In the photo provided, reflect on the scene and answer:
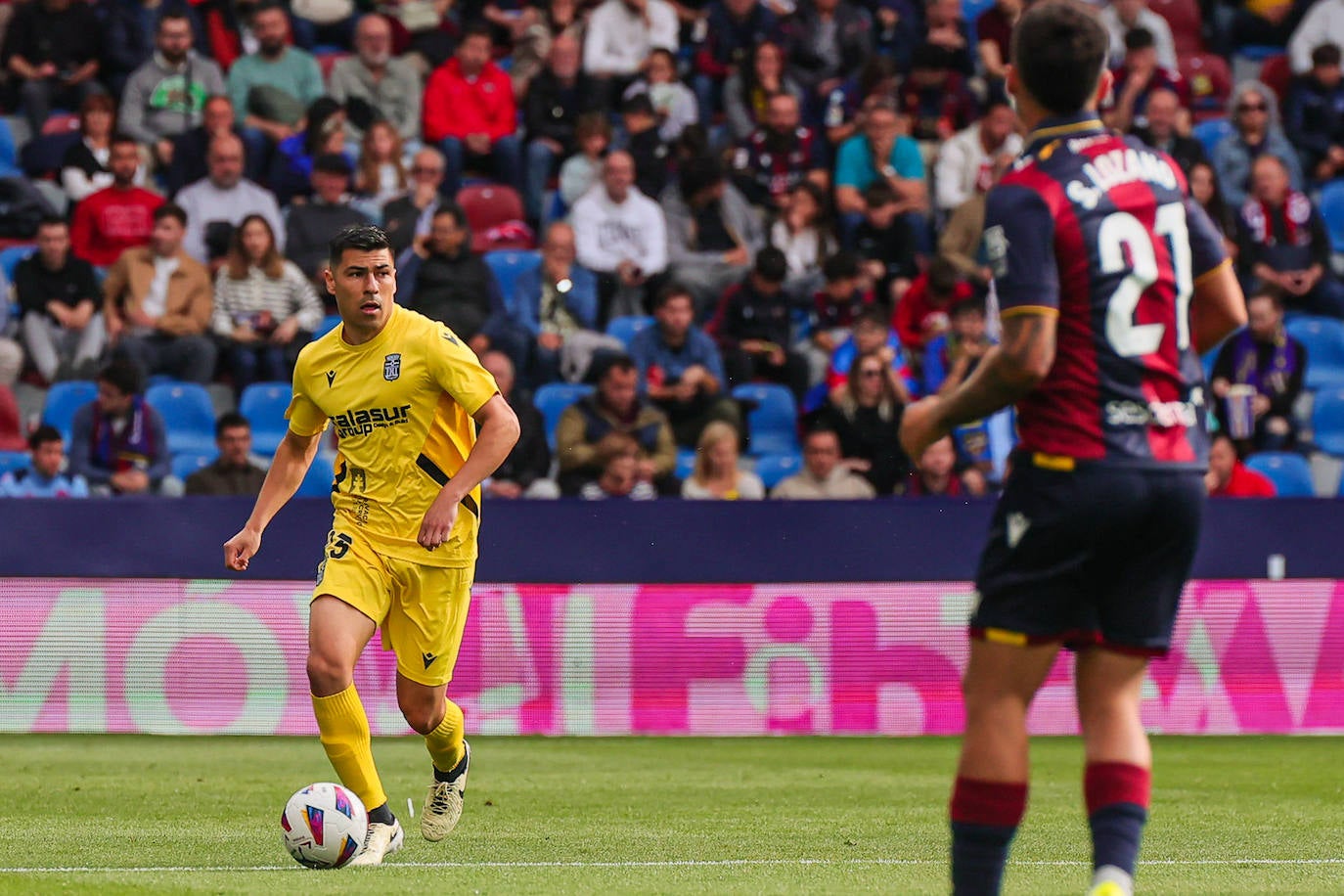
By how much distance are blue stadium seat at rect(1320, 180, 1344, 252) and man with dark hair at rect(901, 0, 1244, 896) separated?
1403cm

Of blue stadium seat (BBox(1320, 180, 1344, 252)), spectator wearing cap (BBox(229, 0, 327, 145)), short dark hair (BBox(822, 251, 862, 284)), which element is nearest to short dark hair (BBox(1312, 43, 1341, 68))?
blue stadium seat (BBox(1320, 180, 1344, 252))

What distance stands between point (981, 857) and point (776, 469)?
10.4 m

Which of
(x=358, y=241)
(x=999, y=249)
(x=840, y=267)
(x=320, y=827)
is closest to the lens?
(x=999, y=249)

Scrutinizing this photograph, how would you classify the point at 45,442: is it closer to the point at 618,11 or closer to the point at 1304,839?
the point at 618,11

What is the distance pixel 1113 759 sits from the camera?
4750 mm

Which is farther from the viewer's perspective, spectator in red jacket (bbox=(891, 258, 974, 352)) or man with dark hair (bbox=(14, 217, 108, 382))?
spectator in red jacket (bbox=(891, 258, 974, 352))

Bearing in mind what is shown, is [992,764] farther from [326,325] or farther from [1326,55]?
[1326,55]

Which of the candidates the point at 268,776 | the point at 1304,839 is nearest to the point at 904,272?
the point at 268,776

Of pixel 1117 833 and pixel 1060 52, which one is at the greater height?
pixel 1060 52

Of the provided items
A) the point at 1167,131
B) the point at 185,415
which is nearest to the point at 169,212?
the point at 185,415

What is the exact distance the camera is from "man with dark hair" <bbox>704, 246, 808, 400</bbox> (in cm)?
1554

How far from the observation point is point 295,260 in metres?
15.8

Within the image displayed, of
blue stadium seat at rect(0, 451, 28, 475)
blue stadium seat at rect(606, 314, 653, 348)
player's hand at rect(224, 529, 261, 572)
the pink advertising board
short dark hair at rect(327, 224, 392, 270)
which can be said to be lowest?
the pink advertising board

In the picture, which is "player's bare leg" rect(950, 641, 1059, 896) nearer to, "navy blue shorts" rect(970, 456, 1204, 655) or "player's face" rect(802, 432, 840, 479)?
"navy blue shorts" rect(970, 456, 1204, 655)
